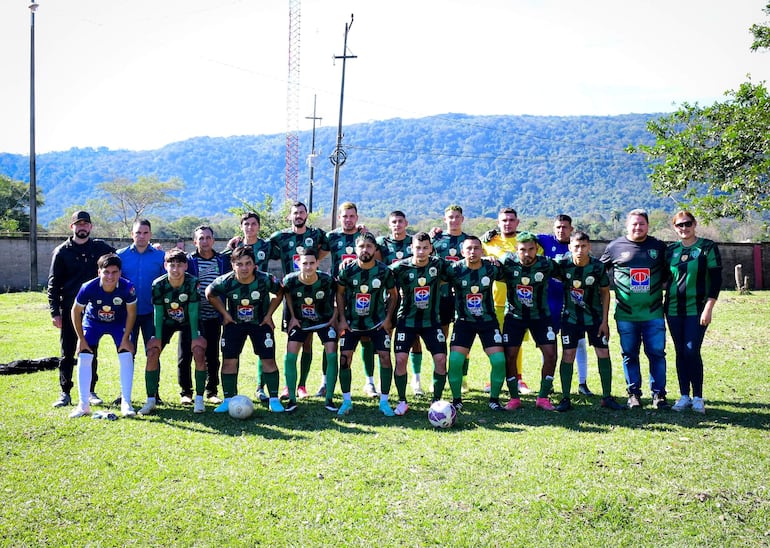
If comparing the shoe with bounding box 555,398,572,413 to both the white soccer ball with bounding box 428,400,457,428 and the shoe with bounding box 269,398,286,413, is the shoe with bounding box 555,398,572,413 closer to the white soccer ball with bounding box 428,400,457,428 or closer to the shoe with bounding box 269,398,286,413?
the white soccer ball with bounding box 428,400,457,428

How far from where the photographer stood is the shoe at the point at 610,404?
757 cm

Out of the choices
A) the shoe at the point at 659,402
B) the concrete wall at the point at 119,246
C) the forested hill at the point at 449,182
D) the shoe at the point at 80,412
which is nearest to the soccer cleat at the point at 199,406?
the shoe at the point at 80,412

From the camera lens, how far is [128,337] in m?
7.46

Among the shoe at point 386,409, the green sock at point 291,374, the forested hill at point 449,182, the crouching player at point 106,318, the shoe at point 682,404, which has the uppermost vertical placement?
the forested hill at point 449,182

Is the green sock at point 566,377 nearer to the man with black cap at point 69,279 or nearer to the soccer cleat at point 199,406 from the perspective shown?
the soccer cleat at point 199,406

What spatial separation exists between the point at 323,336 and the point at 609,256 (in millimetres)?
3640

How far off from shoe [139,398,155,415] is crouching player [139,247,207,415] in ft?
0.28

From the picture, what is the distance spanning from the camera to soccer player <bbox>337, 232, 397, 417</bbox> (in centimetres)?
753

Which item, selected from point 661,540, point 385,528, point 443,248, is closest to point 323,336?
point 443,248

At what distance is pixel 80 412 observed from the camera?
703cm

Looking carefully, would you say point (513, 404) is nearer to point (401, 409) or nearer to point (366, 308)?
point (401, 409)

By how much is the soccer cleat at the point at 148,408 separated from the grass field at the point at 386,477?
12cm

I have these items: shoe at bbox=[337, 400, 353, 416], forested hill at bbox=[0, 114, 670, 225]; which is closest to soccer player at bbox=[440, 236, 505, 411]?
shoe at bbox=[337, 400, 353, 416]

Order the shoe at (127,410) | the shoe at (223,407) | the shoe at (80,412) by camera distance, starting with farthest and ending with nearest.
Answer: the shoe at (223,407) → the shoe at (127,410) → the shoe at (80,412)
